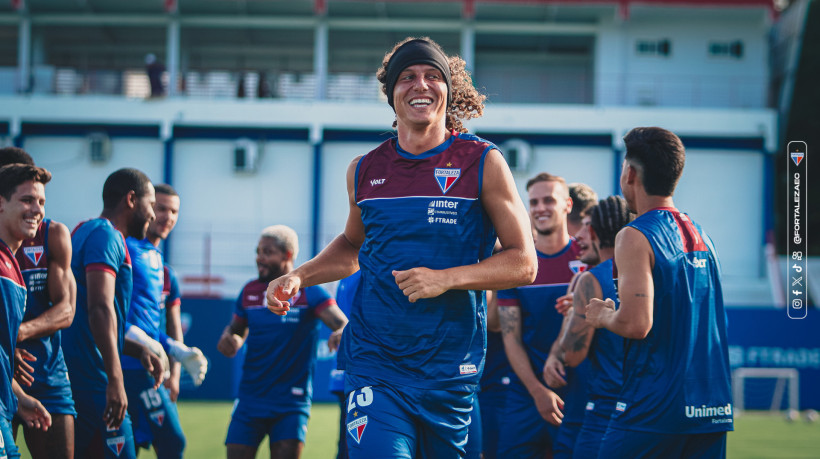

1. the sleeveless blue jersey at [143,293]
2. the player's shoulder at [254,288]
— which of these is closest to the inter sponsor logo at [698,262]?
the player's shoulder at [254,288]

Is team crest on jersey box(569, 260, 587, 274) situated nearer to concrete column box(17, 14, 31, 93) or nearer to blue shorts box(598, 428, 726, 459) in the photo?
blue shorts box(598, 428, 726, 459)

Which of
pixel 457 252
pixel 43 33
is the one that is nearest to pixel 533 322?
pixel 457 252

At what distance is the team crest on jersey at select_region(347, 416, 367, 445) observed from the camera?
348 cm

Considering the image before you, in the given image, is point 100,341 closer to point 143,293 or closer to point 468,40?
point 143,293

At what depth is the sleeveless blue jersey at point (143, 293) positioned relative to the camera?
607 centimetres

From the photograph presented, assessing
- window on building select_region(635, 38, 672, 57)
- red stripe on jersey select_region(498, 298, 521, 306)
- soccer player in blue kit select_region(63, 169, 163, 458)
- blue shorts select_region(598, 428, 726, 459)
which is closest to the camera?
blue shorts select_region(598, 428, 726, 459)

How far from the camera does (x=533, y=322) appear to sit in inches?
231

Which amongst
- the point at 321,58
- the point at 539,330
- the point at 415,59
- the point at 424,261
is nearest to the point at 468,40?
the point at 321,58

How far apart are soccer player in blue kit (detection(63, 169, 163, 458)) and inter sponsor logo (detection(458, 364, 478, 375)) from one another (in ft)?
7.76

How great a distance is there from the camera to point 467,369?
3.57 meters

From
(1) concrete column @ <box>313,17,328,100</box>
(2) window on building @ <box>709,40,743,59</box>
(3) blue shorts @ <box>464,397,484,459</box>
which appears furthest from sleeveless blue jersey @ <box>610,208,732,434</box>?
(2) window on building @ <box>709,40,743,59</box>

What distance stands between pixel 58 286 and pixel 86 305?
2.14 feet

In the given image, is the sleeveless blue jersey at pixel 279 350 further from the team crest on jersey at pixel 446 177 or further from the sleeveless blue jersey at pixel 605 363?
the team crest on jersey at pixel 446 177

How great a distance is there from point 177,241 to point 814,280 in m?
18.3
